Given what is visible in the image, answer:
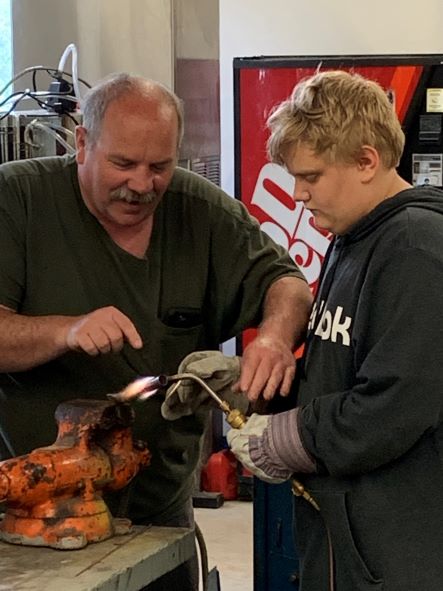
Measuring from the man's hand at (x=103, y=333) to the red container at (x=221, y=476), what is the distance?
272cm

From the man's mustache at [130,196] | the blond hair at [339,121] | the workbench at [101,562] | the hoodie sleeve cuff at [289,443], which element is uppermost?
the blond hair at [339,121]

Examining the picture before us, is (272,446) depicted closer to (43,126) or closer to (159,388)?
(159,388)

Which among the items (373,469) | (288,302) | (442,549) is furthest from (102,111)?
(442,549)

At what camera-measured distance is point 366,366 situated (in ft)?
5.10

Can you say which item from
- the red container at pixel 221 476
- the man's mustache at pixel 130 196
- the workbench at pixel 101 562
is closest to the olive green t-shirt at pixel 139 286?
the man's mustache at pixel 130 196

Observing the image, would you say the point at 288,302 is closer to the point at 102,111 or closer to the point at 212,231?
the point at 212,231

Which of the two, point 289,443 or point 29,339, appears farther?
point 29,339

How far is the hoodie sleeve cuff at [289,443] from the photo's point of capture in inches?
64.4

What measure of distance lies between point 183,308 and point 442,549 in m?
0.74

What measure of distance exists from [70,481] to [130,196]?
55cm

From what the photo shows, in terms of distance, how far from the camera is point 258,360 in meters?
1.84

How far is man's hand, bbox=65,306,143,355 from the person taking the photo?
70.2 inches

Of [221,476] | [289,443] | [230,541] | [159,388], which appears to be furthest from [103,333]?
[221,476]

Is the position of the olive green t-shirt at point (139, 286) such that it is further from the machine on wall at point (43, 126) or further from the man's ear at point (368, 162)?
the machine on wall at point (43, 126)
